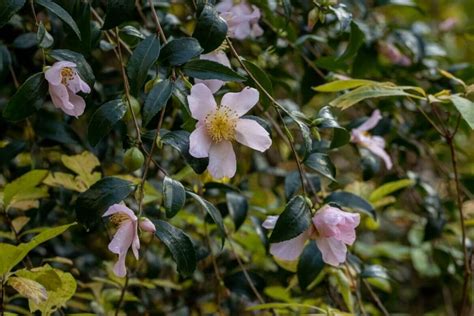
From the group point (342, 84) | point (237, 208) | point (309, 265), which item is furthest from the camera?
point (237, 208)

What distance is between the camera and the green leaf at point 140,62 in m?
0.83

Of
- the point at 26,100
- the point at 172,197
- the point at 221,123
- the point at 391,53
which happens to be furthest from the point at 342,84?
the point at 391,53

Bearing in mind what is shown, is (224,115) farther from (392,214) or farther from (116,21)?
(392,214)

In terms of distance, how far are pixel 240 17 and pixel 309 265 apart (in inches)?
16.1

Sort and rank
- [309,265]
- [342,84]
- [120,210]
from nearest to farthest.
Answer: [120,210]
[342,84]
[309,265]

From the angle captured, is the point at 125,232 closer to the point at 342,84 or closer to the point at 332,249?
the point at 332,249

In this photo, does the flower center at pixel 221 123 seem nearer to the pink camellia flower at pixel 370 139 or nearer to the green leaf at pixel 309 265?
the green leaf at pixel 309 265

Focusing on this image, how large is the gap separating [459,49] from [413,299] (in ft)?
3.51

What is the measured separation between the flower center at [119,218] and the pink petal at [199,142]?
0.35 feet

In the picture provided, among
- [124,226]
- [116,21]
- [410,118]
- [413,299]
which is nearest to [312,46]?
[410,118]

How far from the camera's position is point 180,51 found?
84 cm

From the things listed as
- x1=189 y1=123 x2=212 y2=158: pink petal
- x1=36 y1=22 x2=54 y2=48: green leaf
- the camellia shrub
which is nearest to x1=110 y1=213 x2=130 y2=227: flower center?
the camellia shrub

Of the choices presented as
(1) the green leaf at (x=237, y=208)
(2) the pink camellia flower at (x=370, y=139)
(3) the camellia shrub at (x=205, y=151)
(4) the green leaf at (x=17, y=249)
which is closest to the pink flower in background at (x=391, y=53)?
(3) the camellia shrub at (x=205, y=151)

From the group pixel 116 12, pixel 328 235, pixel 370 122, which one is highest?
pixel 116 12
